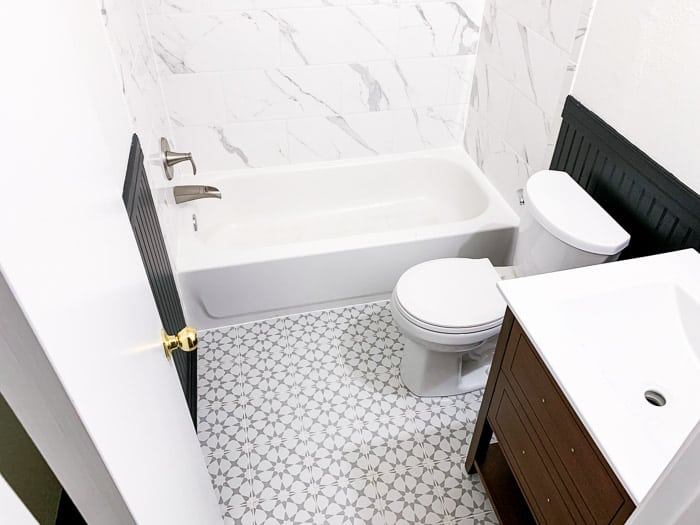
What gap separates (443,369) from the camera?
192cm

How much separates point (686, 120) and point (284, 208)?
1805mm

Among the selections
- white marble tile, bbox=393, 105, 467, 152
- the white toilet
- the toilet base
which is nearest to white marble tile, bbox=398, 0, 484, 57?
white marble tile, bbox=393, 105, 467, 152

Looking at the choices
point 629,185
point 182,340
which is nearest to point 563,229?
point 629,185

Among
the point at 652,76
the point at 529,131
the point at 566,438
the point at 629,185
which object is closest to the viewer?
the point at 566,438

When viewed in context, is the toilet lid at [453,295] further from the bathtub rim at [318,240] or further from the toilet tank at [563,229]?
the bathtub rim at [318,240]

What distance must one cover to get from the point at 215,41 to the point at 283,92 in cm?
36

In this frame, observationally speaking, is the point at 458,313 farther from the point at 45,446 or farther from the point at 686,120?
the point at 45,446

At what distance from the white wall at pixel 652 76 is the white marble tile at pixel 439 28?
84 centimetres

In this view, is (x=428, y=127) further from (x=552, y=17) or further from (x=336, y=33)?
(x=552, y=17)

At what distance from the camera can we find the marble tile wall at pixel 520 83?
1778mm

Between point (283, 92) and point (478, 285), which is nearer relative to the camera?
point (478, 285)

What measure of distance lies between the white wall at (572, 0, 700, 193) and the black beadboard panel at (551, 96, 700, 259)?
0.03 m

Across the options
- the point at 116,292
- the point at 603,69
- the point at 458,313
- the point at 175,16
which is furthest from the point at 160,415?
the point at 175,16

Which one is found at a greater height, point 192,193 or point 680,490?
point 680,490
